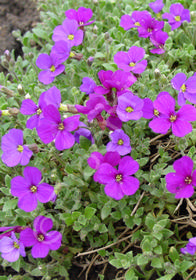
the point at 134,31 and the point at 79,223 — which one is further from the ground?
the point at 134,31

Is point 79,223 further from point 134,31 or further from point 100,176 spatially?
point 134,31

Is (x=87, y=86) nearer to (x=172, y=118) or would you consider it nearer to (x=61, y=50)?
(x=61, y=50)

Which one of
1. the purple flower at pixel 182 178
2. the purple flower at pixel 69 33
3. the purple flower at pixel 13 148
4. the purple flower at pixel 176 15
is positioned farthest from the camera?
the purple flower at pixel 176 15

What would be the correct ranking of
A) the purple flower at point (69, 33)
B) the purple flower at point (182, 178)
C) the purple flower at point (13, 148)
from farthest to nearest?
the purple flower at point (69, 33) < the purple flower at point (13, 148) < the purple flower at point (182, 178)

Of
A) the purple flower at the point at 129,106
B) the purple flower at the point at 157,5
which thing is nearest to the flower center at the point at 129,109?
the purple flower at the point at 129,106

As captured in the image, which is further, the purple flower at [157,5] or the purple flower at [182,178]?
the purple flower at [157,5]

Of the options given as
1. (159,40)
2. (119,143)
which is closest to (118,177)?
(119,143)

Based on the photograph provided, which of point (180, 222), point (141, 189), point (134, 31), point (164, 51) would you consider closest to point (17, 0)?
point (134, 31)

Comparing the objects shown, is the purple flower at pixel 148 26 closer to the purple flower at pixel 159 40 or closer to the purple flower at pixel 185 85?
the purple flower at pixel 159 40

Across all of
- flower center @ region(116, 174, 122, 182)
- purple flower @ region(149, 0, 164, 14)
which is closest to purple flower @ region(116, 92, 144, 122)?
flower center @ region(116, 174, 122, 182)
